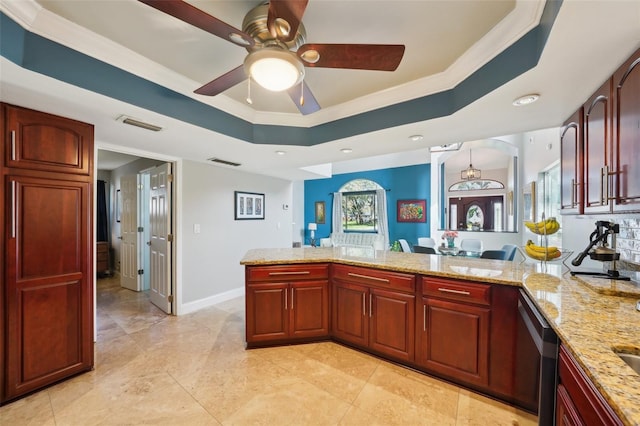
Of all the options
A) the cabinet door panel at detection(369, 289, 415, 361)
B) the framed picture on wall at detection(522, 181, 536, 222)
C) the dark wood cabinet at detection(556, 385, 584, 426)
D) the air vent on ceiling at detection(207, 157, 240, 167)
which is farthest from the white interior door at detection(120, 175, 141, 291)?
the framed picture on wall at detection(522, 181, 536, 222)

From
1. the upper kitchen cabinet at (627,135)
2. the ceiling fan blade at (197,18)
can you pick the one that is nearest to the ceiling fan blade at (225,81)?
the ceiling fan blade at (197,18)

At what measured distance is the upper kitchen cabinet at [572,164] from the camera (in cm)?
176

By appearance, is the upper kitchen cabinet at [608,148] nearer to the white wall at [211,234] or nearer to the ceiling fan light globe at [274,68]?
the ceiling fan light globe at [274,68]

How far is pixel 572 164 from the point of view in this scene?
1873mm

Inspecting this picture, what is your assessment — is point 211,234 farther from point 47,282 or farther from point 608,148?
point 608,148

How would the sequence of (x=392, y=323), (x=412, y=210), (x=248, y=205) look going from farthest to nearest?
(x=412, y=210) → (x=248, y=205) → (x=392, y=323)

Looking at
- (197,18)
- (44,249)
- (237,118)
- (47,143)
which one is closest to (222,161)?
(237,118)

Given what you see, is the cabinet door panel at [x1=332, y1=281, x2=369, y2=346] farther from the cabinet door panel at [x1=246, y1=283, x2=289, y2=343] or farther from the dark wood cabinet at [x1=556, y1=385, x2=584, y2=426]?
the dark wood cabinet at [x1=556, y1=385, x2=584, y2=426]

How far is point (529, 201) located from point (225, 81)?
17.4 ft

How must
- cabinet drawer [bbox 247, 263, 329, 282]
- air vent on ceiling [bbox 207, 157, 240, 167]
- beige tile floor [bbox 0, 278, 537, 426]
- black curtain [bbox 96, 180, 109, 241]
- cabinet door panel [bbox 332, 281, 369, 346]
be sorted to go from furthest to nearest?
black curtain [bbox 96, 180, 109, 241] → air vent on ceiling [bbox 207, 157, 240, 167] → cabinet drawer [bbox 247, 263, 329, 282] → cabinet door panel [bbox 332, 281, 369, 346] → beige tile floor [bbox 0, 278, 537, 426]

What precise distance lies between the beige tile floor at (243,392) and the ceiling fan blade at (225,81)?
205 centimetres

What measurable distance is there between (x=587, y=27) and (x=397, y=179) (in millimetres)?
6185

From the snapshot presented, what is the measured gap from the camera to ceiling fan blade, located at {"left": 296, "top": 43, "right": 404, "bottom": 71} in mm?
1237

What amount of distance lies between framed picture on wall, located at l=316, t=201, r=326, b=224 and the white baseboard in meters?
4.23
